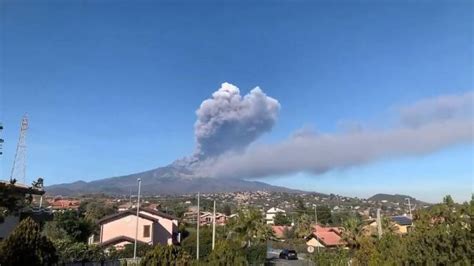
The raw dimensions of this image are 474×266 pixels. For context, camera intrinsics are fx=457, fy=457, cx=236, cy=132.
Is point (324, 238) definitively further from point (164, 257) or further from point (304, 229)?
point (164, 257)

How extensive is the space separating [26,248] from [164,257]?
4.94 meters

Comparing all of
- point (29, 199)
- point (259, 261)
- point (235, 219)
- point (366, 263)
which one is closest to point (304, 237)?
point (235, 219)

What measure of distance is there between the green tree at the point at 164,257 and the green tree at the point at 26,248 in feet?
12.1

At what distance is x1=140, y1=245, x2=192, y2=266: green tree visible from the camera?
16.4 metres

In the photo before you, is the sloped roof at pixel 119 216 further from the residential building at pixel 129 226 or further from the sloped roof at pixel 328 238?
the sloped roof at pixel 328 238

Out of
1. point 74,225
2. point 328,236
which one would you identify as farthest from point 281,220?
point 74,225

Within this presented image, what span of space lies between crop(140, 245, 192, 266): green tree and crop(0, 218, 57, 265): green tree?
370 cm

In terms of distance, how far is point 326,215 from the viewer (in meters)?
111

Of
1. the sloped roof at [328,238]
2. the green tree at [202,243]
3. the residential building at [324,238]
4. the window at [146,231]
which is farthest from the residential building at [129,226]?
the sloped roof at [328,238]

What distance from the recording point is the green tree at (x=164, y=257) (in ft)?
53.8

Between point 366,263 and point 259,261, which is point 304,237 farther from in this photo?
point 366,263

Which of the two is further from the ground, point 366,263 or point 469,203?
point 469,203

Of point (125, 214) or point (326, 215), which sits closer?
point (125, 214)

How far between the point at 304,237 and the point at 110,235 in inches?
1340
